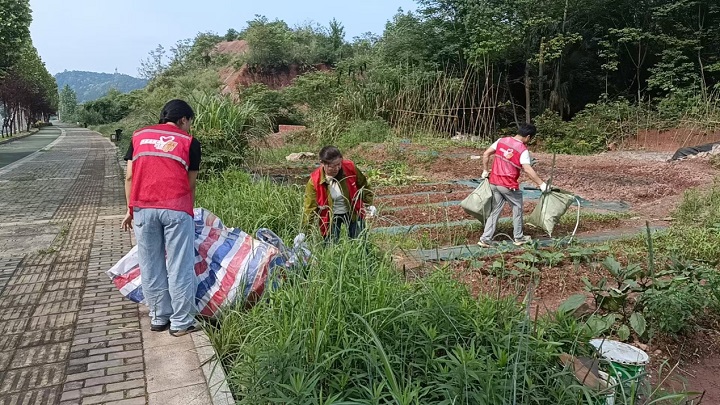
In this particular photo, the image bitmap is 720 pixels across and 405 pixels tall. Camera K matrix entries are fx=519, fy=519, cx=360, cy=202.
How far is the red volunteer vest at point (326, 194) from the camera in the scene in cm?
400

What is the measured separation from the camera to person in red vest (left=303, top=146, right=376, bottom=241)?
12.9 feet

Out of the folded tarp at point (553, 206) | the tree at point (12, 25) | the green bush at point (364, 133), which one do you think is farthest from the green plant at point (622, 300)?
the tree at point (12, 25)

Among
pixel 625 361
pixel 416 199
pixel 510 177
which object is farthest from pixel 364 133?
pixel 625 361

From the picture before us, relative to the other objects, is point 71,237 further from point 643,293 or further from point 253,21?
point 253,21

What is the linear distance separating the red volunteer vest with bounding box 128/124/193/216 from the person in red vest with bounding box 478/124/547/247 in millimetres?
3205

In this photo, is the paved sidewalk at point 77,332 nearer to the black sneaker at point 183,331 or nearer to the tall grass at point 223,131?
the black sneaker at point 183,331

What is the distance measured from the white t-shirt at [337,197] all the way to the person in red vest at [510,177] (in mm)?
1898

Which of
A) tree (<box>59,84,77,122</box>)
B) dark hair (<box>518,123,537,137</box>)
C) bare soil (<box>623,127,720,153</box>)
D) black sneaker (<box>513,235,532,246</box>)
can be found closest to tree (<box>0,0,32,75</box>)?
dark hair (<box>518,123,537,137</box>)

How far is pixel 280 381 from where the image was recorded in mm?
2273

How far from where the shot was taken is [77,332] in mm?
3641

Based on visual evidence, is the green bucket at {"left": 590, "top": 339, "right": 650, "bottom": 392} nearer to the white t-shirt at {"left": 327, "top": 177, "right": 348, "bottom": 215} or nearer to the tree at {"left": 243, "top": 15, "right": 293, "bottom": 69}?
the white t-shirt at {"left": 327, "top": 177, "right": 348, "bottom": 215}

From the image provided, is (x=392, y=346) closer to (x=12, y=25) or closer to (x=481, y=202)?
(x=481, y=202)

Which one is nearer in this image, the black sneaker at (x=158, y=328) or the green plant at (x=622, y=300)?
the green plant at (x=622, y=300)

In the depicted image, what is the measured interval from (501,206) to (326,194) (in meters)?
2.35
